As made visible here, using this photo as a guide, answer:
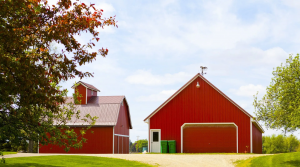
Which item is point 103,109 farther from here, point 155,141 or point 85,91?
point 155,141

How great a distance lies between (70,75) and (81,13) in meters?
2.06

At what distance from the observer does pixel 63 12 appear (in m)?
11.5

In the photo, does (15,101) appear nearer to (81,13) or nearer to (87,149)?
(81,13)

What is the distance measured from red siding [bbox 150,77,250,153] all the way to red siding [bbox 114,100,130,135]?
808cm

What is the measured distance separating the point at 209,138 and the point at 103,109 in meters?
13.7

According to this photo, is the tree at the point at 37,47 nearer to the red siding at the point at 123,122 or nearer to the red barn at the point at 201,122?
the red barn at the point at 201,122

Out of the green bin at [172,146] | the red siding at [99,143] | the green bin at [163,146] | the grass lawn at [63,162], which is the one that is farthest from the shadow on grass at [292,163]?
the red siding at [99,143]

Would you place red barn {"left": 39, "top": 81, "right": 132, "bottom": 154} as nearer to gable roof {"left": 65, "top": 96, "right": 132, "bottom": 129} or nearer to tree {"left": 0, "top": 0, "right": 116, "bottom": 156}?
gable roof {"left": 65, "top": 96, "right": 132, "bottom": 129}

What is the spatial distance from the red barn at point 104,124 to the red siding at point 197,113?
7.02 meters

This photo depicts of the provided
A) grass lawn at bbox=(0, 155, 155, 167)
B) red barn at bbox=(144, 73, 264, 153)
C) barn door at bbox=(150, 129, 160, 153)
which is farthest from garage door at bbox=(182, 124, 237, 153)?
grass lawn at bbox=(0, 155, 155, 167)

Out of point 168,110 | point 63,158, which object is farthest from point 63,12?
point 168,110

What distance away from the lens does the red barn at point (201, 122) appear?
31.1 meters

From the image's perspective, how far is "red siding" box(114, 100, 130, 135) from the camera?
40.1 metres

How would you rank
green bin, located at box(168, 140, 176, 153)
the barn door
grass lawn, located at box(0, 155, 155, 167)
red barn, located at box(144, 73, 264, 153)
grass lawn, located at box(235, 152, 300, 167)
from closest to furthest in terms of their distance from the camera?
grass lawn, located at box(0, 155, 155, 167)
grass lawn, located at box(235, 152, 300, 167)
red barn, located at box(144, 73, 264, 153)
green bin, located at box(168, 140, 176, 153)
the barn door
